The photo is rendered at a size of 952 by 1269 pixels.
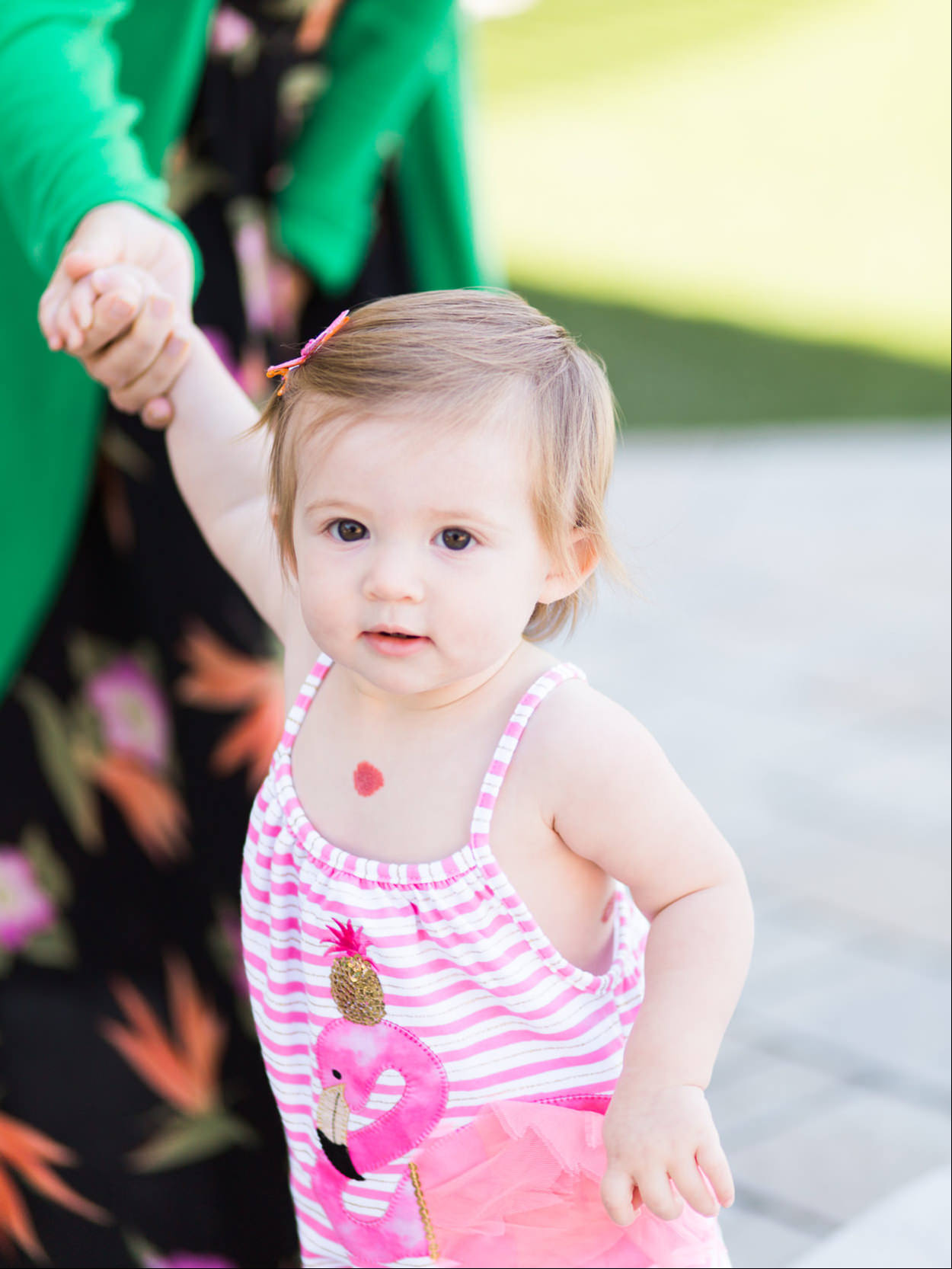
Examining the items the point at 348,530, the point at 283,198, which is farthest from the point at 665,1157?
the point at 283,198

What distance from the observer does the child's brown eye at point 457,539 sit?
94 centimetres

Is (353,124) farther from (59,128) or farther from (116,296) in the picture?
(116,296)

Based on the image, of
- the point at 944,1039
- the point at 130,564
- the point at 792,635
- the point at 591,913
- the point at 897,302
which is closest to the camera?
the point at 591,913

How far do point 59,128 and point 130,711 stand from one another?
0.68 metres

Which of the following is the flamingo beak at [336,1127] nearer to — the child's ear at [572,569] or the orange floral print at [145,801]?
the child's ear at [572,569]

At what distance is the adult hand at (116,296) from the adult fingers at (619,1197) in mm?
680

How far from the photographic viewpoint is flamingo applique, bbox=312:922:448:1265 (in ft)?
3.33

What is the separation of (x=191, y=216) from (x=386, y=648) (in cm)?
79

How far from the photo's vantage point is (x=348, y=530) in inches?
37.3

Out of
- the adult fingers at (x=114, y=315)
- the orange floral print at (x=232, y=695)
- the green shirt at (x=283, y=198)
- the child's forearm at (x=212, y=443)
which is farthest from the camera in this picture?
the orange floral print at (x=232, y=695)

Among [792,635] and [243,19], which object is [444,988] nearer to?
[243,19]

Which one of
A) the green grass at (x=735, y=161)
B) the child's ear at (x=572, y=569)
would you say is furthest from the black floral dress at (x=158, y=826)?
the green grass at (x=735, y=161)

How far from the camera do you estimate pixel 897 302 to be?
748 cm

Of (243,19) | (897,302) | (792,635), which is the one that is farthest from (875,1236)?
(897,302)
